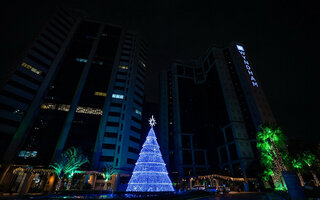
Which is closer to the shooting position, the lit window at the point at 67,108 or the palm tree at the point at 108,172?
the palm tree at the point at 108,172

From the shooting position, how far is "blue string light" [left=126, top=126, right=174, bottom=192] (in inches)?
646

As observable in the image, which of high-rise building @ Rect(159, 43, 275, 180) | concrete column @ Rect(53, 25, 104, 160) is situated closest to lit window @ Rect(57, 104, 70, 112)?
concrete column @ Rect(53, 25, 104, 160)

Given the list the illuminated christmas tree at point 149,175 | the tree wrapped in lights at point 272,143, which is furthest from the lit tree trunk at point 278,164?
the illuminated christmas tree at point 149,175

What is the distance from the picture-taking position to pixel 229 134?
181 ft

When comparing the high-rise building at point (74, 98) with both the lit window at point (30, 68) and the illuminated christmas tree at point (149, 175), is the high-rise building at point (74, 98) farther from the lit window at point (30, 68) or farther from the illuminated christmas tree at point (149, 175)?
the illuminated christmas tree at point (149, 175)

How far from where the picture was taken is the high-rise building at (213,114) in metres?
51.5

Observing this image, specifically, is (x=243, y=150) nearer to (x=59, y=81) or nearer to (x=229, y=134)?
(x=229, y=134)

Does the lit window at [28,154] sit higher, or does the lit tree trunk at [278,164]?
the lit window at [28,154]

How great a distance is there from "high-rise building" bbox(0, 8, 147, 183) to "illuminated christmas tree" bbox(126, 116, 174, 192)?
28.0 metres

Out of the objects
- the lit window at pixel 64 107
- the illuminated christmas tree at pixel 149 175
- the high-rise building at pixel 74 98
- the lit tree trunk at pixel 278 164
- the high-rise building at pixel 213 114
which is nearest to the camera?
the illuminated christmas tree at pixel 149 175

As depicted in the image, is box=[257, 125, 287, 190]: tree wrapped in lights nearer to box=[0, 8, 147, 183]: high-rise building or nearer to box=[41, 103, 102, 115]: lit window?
box=[0, 8, 147, 183]: high-rise building

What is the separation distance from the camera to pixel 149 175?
17.1 meters

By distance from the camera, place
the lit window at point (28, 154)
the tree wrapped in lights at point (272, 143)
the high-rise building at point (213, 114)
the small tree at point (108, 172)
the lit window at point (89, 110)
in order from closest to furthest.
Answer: the tree wrapped in lights at point (272, 143), the lit window at point (28, 154), the small tree at point (108, 172), the lit window at point (89, 110), the high-rise building at point (213, 114)

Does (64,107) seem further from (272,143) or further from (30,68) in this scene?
(272,143)
